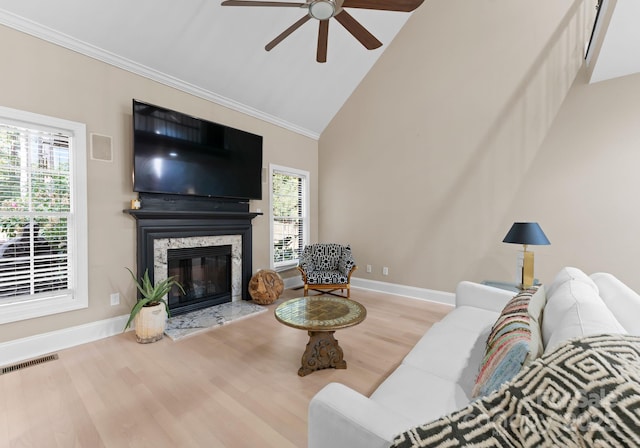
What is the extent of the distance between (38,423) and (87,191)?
2058 mm

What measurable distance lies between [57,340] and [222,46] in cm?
375

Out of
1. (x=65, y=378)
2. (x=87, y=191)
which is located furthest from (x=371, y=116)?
(x=65, y=378)

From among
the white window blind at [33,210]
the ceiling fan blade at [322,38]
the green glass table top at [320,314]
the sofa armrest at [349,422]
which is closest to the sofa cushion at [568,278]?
the sofa armrest at [349,422]

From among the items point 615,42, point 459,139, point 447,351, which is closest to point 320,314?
point 447,351

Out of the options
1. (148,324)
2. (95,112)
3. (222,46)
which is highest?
(222,46)

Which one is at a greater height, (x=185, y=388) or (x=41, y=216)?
(x=41, y=216)

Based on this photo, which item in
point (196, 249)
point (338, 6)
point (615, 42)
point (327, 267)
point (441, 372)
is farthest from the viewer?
point (327, 267)

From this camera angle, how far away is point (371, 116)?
192 inches

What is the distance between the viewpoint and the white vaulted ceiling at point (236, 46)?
2508mm

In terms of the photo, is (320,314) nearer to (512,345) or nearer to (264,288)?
(512,345)

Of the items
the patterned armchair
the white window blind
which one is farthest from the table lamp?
the white window blind

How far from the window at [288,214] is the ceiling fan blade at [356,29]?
2.54m

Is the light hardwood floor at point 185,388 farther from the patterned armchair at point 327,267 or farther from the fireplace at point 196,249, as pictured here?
the patterned armchair at point 327,267

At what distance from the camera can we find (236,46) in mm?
3520
